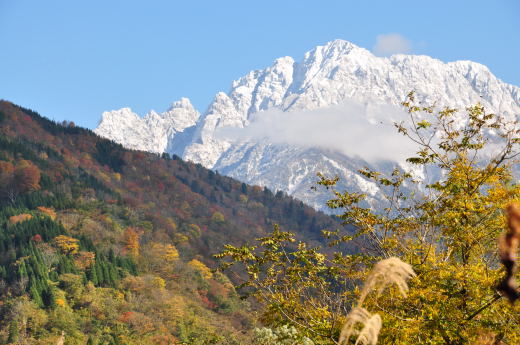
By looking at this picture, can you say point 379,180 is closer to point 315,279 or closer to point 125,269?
point 315,279

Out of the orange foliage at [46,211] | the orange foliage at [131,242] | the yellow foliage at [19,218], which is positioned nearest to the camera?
the yellow foliage at [19,218]

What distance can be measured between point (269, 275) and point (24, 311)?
190 ft

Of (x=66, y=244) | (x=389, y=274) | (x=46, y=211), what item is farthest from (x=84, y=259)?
(x=389, y=274)

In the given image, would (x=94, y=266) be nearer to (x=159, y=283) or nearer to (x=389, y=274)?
(x=159, y=283)

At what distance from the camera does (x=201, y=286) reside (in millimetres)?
103562

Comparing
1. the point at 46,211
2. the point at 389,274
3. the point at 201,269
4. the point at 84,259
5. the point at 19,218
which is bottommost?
the point at 84,259

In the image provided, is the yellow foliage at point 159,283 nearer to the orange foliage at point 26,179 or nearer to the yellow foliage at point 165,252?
the yellow foliage at point 165,252

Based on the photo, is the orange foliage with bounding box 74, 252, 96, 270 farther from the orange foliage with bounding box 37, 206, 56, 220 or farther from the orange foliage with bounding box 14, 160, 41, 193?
the orange foliage with bounding box 14, 160, 41, 193

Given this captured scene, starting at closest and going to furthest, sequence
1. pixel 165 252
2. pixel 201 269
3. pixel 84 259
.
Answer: pixel 84 259, pixel 201 269, pixel 165 252

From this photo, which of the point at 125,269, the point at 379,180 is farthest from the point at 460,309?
the point at 125,269

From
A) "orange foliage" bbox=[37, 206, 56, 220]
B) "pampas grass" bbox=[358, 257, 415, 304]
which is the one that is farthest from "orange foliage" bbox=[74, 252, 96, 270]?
"pampas grass" bbox=[358, 257, 415, 304]

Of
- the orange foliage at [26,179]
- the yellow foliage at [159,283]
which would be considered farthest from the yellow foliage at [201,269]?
the orange foliage at [26,179]

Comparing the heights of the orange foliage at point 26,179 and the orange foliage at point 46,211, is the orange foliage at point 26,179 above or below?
above

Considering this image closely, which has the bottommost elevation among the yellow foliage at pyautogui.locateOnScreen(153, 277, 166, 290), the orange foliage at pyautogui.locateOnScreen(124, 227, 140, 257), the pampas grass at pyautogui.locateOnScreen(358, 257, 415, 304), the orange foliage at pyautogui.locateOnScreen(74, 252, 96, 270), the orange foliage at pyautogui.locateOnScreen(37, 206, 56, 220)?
the orange foliage at pyautogui.locateOnScreen(74, 252, 96, 270)
